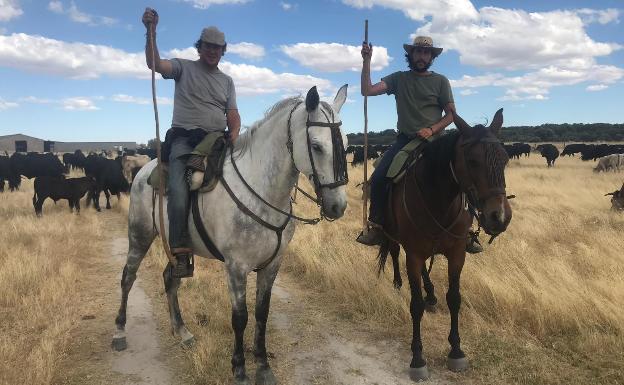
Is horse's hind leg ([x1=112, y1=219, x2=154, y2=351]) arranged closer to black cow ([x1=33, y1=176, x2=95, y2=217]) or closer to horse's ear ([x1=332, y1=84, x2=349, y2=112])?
horse's ear ([x1=332, y1=84, x2=349, y2=112])

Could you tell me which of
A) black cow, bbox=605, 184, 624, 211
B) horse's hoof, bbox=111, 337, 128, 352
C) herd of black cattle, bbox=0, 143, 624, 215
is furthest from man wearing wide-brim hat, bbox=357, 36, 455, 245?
herd of black cattle, bbox=0, 143, 624, 215

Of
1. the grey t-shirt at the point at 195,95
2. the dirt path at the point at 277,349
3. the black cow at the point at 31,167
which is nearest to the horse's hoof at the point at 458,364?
the dirt path at the point at 277,349

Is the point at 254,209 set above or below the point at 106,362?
above

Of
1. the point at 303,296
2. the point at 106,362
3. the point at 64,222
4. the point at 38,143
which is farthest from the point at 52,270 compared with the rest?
the point at 38,143

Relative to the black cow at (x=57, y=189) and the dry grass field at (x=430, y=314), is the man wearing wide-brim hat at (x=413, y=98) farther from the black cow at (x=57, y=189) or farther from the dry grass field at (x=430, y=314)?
the black cow at (x=57, y=189)

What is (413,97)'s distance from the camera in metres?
5.36

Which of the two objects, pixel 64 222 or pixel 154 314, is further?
pixel 64 222

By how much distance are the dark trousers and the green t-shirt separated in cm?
24

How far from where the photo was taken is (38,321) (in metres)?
5.46

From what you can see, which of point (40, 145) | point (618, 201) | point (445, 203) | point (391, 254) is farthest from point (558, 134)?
point (40, 145)

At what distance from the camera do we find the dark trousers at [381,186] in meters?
5.23

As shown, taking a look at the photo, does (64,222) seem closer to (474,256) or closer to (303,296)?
(303,296)

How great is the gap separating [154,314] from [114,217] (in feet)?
34.3

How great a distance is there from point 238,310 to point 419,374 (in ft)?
6.04
